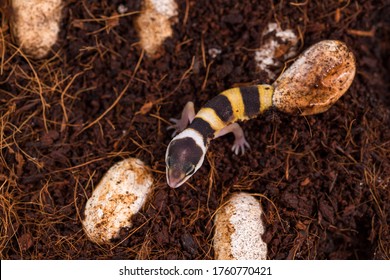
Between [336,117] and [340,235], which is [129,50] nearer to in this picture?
[336,117]

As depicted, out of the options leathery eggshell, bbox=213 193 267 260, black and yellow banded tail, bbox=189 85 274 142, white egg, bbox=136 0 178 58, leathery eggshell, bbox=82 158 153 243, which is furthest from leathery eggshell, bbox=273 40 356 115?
leathery eggshell, bbox=82 158 153 243

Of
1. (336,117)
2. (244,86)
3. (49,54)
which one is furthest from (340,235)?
(49,54)

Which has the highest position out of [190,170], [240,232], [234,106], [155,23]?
[155,23]

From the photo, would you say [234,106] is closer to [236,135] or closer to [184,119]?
[236,135]

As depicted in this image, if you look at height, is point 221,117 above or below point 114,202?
above

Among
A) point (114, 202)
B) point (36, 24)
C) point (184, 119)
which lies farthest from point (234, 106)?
point (36, 24)
